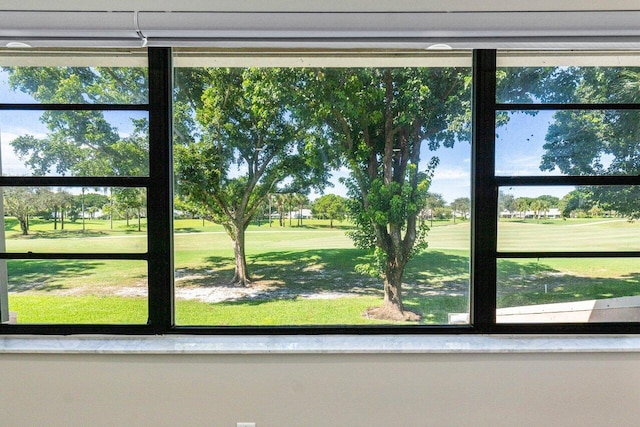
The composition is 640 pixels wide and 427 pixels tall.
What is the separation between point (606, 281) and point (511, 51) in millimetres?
1216

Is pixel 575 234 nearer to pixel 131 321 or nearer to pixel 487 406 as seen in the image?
Result: pixel 487 406

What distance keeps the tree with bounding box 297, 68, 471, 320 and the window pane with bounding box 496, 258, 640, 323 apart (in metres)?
0.61

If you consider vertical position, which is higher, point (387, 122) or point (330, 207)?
point (387, 122)

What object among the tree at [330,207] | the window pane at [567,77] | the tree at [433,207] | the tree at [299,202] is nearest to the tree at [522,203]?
the tree at [433,207]

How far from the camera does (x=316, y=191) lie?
1.68m

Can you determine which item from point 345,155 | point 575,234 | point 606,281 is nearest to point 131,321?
point 345,155

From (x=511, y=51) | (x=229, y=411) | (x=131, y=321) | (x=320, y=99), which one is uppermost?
(x=511, y=51)

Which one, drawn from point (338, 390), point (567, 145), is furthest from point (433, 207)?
point (338, 390)

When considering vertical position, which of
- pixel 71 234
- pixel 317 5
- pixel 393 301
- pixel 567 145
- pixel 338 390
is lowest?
pixel 338 390

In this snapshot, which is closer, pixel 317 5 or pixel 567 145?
pixel 317 5

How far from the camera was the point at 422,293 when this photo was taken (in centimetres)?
171

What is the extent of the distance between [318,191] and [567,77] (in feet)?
4.27

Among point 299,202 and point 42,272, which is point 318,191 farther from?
point 42,272

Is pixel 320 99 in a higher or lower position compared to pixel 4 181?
higher
